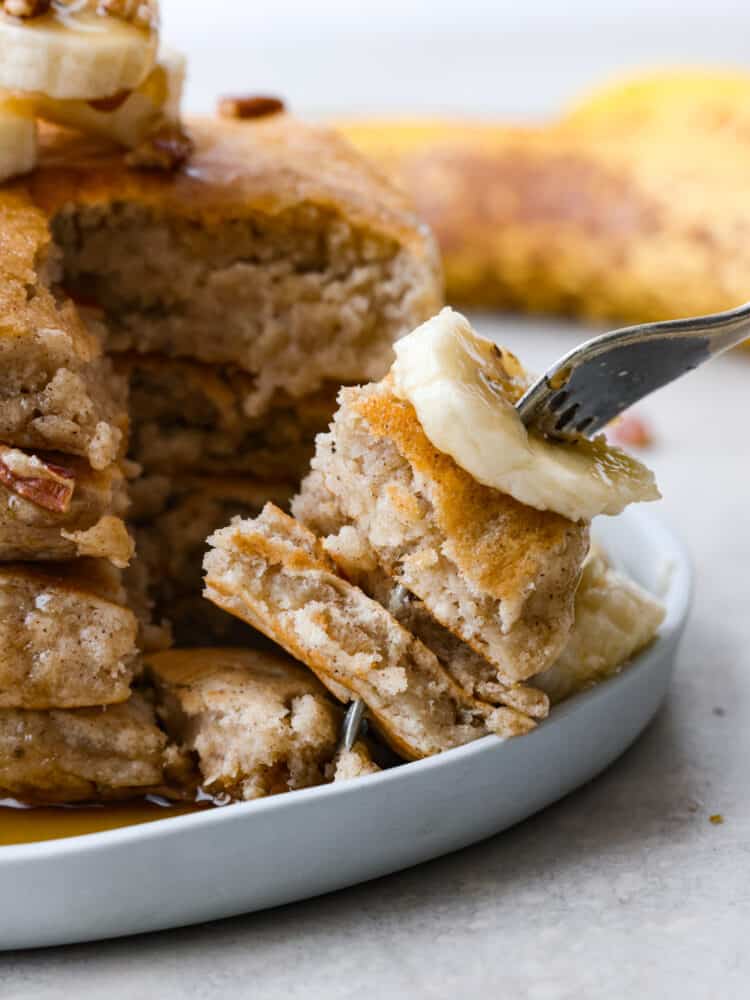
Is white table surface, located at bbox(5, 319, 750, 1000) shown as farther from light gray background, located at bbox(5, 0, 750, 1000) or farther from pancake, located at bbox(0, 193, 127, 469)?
pancake, located at bbox(0, 193, 127, 469)

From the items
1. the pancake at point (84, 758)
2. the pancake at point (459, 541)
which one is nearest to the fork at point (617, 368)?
the pancake at point (459, 541)

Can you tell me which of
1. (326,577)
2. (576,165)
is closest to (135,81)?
(326,577)

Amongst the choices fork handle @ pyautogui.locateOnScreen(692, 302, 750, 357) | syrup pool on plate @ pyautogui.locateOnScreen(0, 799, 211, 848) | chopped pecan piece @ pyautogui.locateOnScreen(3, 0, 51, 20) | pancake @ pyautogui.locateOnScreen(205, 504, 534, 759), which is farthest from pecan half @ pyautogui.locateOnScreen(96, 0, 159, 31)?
syrup pool on plate @ pyautogui.locateOnScreen(0, 799, 211, 848)

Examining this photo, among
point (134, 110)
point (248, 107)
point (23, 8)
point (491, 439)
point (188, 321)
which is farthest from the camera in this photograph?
point (248, 107)

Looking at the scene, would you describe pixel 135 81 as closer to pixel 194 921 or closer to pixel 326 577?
pixel 326 577

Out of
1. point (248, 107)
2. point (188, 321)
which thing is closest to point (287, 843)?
point (188, 321)

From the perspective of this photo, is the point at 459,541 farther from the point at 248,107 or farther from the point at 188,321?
the point at 248,107

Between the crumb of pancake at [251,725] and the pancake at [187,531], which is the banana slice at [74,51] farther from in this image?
the crumb of pancake at [251,725]
